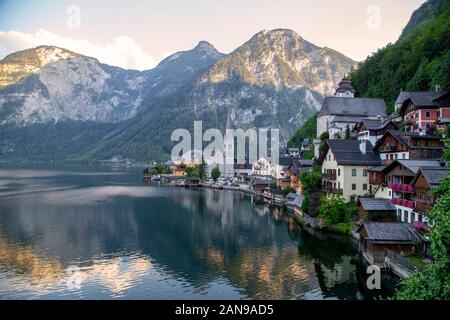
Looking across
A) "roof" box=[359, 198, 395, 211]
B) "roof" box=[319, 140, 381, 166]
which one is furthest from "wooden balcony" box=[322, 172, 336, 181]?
"roof" box=[359, 198, 395, 211]

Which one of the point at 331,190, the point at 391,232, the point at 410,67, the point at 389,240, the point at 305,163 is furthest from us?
the point at 410,67

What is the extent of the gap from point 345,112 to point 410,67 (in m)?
17.4

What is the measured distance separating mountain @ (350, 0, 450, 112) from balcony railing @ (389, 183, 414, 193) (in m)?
34.4

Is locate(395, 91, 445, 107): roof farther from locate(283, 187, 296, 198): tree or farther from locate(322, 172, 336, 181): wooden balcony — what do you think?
locate(283, 187, 296, 198): tree

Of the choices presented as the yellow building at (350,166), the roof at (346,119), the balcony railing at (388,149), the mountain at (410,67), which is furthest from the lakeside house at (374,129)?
the roof at (346,119)

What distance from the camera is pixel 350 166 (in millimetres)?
54594

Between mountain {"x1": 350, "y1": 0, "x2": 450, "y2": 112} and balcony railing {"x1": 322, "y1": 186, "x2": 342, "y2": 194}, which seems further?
mountain {"x1": 350, "y1": 0, "x2": 450, "y2": 112}

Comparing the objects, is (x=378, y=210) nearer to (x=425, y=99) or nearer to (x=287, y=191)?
(x=425, y=99)

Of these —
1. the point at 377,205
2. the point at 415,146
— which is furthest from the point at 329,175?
the point at 377,205

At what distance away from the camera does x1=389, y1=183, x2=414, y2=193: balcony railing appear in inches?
1598

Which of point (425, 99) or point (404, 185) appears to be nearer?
point (404, 185)
